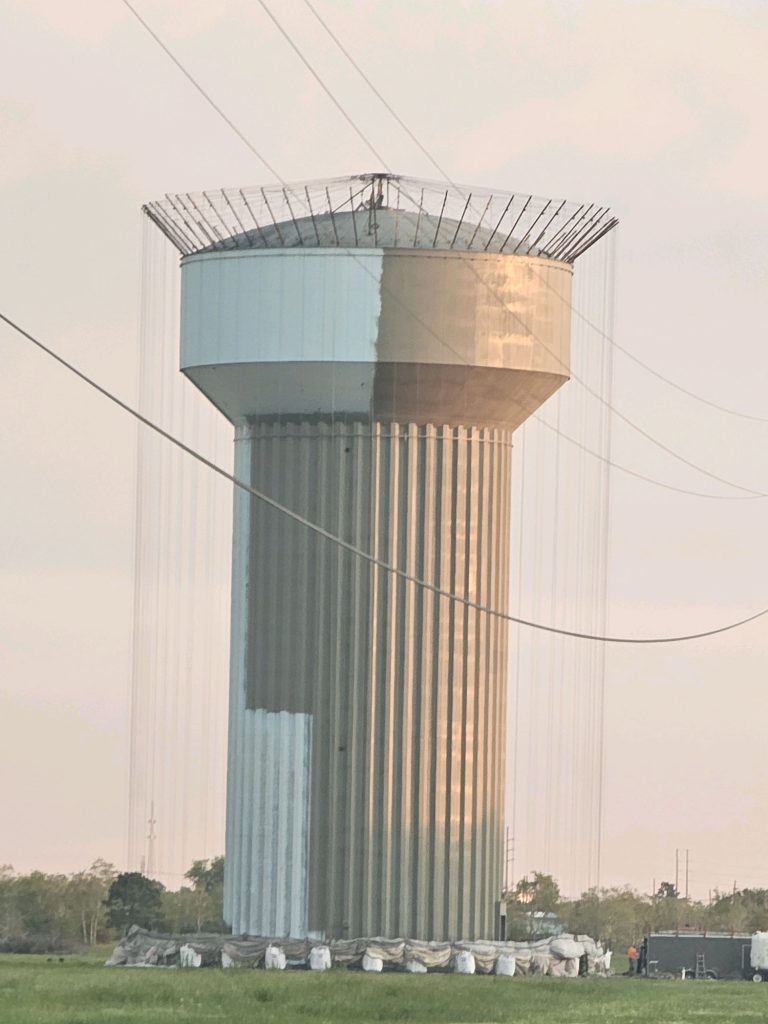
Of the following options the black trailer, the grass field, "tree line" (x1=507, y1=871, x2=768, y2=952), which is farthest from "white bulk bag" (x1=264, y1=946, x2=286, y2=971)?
"tree line" (x1=507, y1=871, x2=768, y2=952)

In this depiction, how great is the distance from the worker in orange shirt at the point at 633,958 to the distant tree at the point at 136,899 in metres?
32.0

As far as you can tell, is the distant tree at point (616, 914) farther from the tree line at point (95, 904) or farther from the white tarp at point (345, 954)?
the white tarp at point (345, 954)

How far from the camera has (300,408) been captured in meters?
60.5

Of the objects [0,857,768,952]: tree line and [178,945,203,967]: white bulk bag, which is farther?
[0,857,768,952]: tree line

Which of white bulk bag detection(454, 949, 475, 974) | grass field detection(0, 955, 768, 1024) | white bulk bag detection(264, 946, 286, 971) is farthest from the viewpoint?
white bulk bag detection(454, 949, 475, 974)

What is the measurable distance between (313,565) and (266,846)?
5.62 meters

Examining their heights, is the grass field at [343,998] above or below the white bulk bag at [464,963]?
above

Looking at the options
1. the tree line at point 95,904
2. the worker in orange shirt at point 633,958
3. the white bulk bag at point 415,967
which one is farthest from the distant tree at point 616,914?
the white bulk bag at point 415,967

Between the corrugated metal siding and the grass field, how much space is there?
4.60 meters

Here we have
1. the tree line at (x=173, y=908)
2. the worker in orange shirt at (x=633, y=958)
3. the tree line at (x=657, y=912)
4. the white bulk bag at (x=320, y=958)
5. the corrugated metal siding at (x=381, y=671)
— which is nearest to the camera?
the white bulk bag at (x=320, y=958)

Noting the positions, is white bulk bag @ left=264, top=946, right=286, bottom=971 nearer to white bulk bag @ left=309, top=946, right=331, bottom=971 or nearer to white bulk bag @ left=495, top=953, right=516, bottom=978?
white bulk bag @ left=309, top=946, right=331, bottom=971

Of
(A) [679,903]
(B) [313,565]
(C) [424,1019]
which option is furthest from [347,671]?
(A) [679,903]

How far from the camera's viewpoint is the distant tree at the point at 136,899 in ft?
337

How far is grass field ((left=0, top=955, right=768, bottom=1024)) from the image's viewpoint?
142 ft
